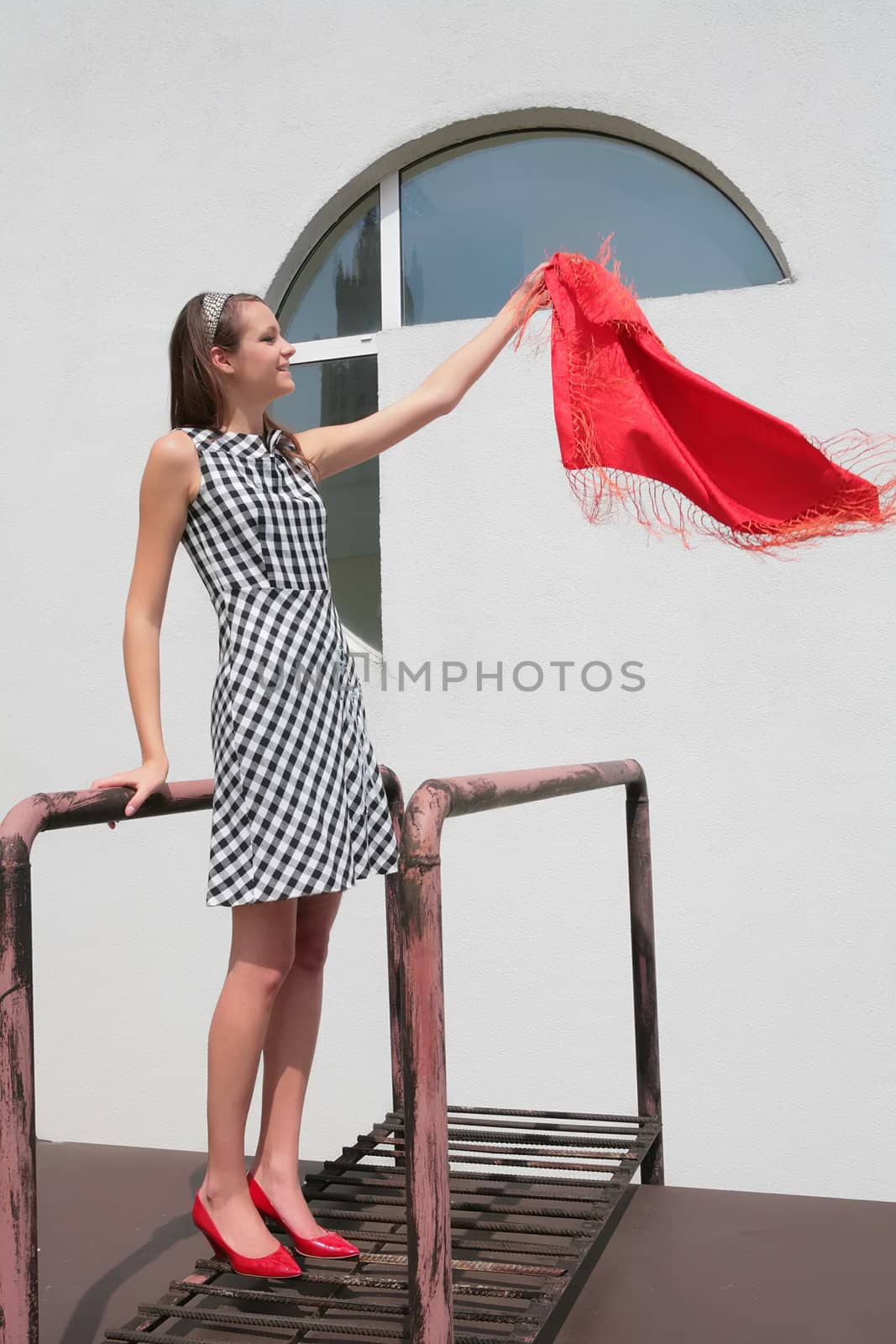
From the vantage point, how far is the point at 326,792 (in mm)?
1633

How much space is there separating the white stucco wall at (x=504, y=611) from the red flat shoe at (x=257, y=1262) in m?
1.91

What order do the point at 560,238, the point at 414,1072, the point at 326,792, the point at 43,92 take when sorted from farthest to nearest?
the point at 43,92 → the point at 560,238 → the point at 326,792 → the point at 414,1072

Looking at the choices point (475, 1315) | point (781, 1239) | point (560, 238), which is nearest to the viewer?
point (475, 1315)

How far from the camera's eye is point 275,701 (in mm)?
1615

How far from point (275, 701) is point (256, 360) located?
0.49 meters

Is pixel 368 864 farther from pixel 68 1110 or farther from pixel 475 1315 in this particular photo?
pixel 68 1110

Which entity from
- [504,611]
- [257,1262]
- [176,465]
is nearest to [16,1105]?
[257,1262]

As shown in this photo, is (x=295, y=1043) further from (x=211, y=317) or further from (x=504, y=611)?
(x=504, y=611)

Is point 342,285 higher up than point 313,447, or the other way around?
point 342,285

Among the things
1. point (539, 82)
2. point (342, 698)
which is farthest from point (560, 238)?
point (342, 698)

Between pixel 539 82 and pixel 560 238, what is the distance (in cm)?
42

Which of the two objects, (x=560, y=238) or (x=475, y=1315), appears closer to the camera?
(x=475, y=1315)

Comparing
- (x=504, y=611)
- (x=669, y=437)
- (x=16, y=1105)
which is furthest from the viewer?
(x=504, y=611)

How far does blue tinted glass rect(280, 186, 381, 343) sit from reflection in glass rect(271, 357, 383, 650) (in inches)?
4.5
